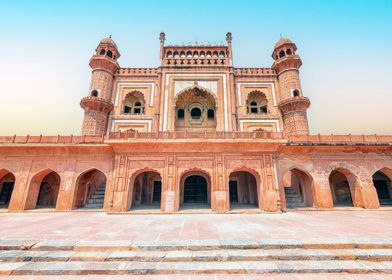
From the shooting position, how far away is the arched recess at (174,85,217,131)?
1872 cm

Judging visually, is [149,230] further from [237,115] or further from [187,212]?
[237,115]

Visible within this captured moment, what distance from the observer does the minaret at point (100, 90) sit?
17219 millimetres

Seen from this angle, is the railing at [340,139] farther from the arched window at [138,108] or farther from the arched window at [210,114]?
the arched window at [138,108]

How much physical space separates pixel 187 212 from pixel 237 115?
1166 centimetres

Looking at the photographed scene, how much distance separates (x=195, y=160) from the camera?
10.3 m

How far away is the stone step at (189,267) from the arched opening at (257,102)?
664 inches

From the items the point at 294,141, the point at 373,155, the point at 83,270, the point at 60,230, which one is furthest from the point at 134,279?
the point at 373,155

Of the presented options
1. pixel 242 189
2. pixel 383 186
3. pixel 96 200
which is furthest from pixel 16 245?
pixel 383 186

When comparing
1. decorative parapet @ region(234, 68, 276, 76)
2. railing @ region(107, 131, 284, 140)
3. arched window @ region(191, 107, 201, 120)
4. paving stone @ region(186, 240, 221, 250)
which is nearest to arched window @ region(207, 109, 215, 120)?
arched window @ region(191, 107, 201, 120)

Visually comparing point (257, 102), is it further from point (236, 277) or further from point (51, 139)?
point (236, 277)

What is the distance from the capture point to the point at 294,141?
11031mm

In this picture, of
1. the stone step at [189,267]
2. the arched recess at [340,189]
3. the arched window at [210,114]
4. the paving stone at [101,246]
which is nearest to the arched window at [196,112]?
the arched window at [210,114]

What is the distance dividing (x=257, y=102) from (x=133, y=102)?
1377cm

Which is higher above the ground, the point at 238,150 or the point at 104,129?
the point at 104,129
